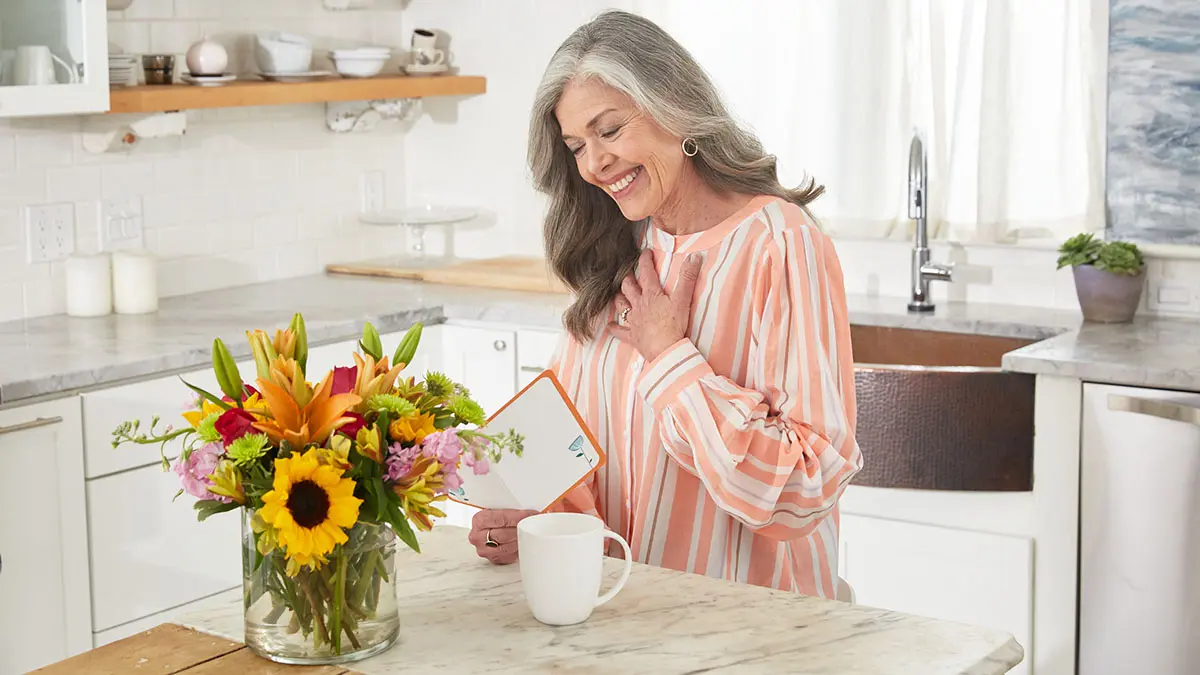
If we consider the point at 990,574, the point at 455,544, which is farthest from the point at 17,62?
the point at 990,574

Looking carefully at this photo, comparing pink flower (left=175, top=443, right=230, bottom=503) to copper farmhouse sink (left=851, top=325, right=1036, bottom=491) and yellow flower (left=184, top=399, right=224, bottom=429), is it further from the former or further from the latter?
copper farmhouse sink (left=851, top=325, right=1036, bottom=491)

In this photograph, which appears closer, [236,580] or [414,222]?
[236,580]

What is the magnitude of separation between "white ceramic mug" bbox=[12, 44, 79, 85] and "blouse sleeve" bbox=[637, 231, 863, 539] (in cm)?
174

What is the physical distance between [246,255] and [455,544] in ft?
7.60

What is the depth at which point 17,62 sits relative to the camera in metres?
3.01

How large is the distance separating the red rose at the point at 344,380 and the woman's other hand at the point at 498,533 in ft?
1.31

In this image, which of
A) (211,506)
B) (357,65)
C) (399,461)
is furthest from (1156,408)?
(357,65)

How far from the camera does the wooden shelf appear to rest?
3328 mm

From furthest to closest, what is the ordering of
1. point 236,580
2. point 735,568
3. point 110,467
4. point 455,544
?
1. point 236,580
2. point 110,467
3. point 735,568
4. point 455,544

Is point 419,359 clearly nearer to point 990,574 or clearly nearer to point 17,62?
point 17,62

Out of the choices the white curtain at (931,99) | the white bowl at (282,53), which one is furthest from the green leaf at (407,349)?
the white bowl at (282,53)

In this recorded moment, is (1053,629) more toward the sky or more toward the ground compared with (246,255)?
more toward the ground

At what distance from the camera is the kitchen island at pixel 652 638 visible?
1452mm

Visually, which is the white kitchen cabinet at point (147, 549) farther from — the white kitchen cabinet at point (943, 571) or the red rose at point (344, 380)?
the red rose at point (344, 380)
